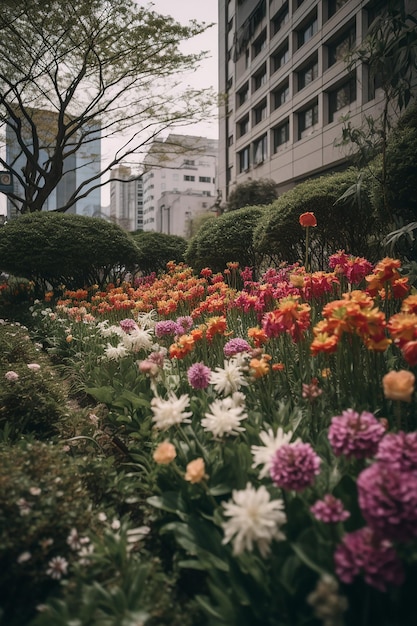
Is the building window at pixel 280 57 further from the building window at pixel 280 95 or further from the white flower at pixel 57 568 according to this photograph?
the white flower at pixel 57 568

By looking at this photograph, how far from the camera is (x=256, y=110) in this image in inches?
1045

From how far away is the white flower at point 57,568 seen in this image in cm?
134

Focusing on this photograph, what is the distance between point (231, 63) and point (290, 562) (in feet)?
117

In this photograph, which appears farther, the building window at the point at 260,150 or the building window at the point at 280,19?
the building window at the point at 260,150

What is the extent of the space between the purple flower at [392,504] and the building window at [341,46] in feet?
63.5

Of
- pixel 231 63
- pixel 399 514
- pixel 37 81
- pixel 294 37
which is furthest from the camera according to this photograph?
pixel 231 63

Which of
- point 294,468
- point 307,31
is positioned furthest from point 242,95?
point 294,468

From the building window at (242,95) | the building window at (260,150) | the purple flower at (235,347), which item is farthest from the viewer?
the building window at (242,95)

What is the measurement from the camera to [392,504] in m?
0.97

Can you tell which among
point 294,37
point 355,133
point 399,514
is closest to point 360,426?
point 399,514

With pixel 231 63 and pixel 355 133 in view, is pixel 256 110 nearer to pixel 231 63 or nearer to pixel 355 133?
pixel 231 63

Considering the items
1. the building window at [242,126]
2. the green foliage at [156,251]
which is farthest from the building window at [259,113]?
the green foliage at [156,251]

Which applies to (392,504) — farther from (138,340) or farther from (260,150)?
(260,150)

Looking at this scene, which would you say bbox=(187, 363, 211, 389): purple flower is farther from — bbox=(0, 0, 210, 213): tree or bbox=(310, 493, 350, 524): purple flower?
bbox=(0, 0, 210, 213): tree
